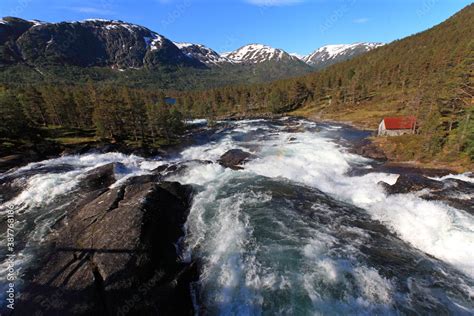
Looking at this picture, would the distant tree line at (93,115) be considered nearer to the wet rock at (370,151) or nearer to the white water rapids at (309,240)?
the white water rapids at (309,240)

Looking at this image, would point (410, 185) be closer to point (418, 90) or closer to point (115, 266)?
point (115, 266)

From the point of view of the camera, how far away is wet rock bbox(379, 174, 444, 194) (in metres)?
27.6

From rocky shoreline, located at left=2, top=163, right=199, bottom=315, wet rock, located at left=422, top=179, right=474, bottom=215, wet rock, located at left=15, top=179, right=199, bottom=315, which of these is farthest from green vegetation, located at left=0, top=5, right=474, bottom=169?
wet rock, located at left=15, top=179, right=199, bottom=315

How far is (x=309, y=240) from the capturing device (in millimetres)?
19828

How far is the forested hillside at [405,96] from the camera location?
1624 inches

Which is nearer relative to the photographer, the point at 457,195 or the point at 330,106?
the point at 457,195

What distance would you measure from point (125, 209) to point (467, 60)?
6972 cm

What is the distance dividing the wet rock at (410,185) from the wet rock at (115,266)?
24.8 metres

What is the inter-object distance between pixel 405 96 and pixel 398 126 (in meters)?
55.9

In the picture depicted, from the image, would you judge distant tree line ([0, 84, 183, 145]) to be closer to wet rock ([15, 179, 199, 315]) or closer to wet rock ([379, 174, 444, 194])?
wet rock ([15, 179, 199, 315])

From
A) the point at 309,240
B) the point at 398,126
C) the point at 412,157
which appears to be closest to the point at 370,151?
the point at 412,157

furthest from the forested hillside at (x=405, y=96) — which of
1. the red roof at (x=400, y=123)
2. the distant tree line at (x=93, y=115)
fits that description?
the distant tree line at (x=93, y=115)

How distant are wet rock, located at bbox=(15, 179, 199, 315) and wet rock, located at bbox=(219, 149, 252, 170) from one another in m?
18.9

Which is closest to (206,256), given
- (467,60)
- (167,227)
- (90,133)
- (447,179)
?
(167,227)
